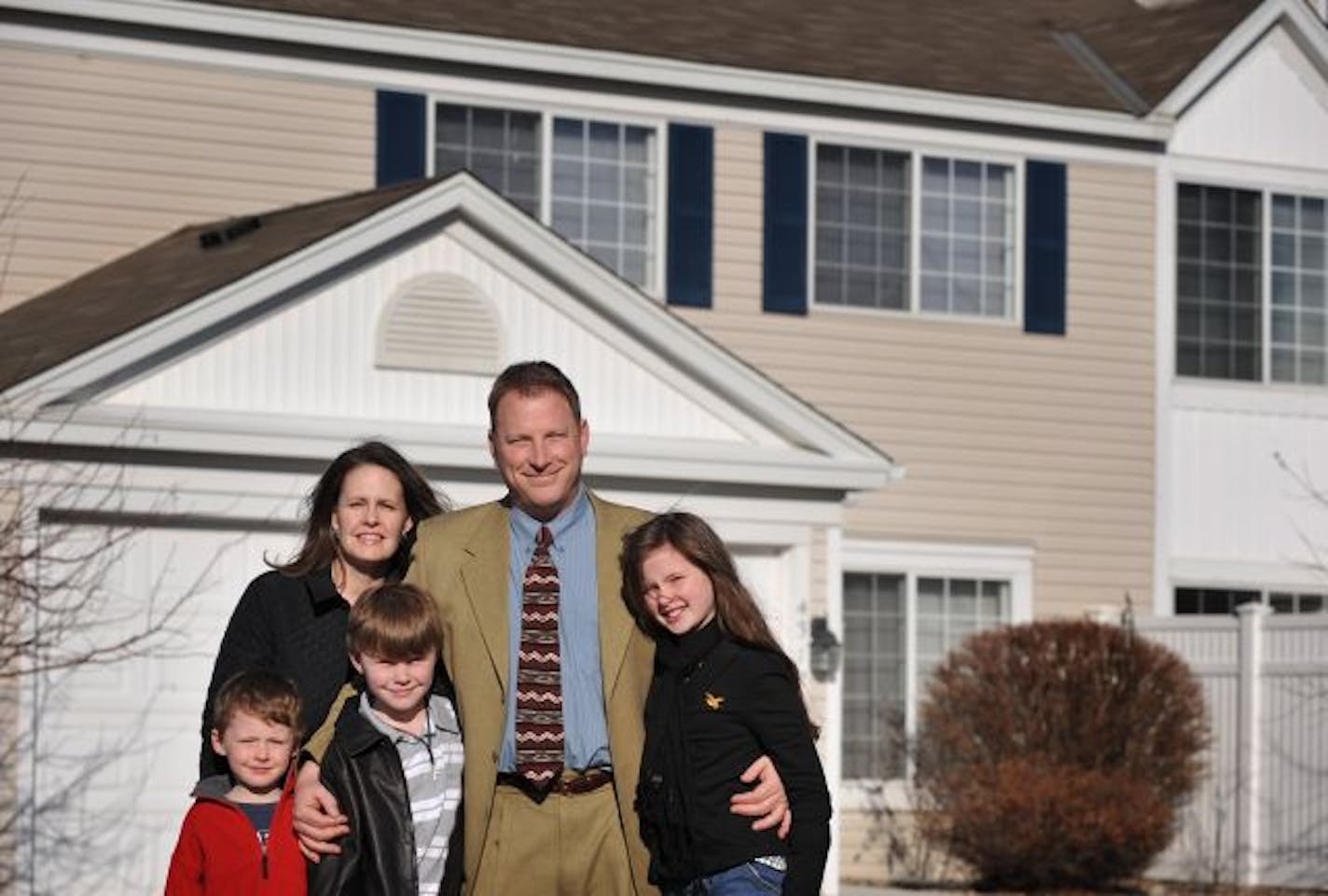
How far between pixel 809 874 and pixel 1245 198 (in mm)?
17135

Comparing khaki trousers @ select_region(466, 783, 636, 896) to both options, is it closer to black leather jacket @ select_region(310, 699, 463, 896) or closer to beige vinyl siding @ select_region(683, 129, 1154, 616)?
black leather jacket @ select_region(310, 699, 463, 896)

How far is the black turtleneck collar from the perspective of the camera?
22.4 ft

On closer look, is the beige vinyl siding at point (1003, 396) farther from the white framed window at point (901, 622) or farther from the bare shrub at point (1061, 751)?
the bare shrub at point (1061, 751)

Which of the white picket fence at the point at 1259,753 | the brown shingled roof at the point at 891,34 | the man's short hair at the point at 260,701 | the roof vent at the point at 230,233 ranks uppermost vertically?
the brown shingled roof at the point at 891,34

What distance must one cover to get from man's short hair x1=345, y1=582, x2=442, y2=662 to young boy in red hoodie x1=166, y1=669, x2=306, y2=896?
0.95 ft

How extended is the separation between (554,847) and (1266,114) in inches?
697

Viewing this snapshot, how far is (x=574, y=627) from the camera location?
22.0ft

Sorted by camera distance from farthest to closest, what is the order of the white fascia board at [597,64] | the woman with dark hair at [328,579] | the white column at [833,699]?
the white fascia board at [597,64]
the white column at [833,699]
the woman with dark hair at [328,579]


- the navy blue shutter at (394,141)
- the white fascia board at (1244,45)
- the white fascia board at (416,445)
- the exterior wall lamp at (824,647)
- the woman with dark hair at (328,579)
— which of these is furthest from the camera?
the white fascia board at (1244,45)

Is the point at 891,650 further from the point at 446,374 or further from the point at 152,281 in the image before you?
the point at 152,281

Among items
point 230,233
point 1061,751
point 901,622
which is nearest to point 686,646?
point 230,233

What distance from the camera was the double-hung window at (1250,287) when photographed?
22.9m

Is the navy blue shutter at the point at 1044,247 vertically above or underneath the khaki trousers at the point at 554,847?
above

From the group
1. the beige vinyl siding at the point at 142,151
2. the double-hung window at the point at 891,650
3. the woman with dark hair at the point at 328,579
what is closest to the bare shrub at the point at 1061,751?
the double-hung window at the point at 891,650
